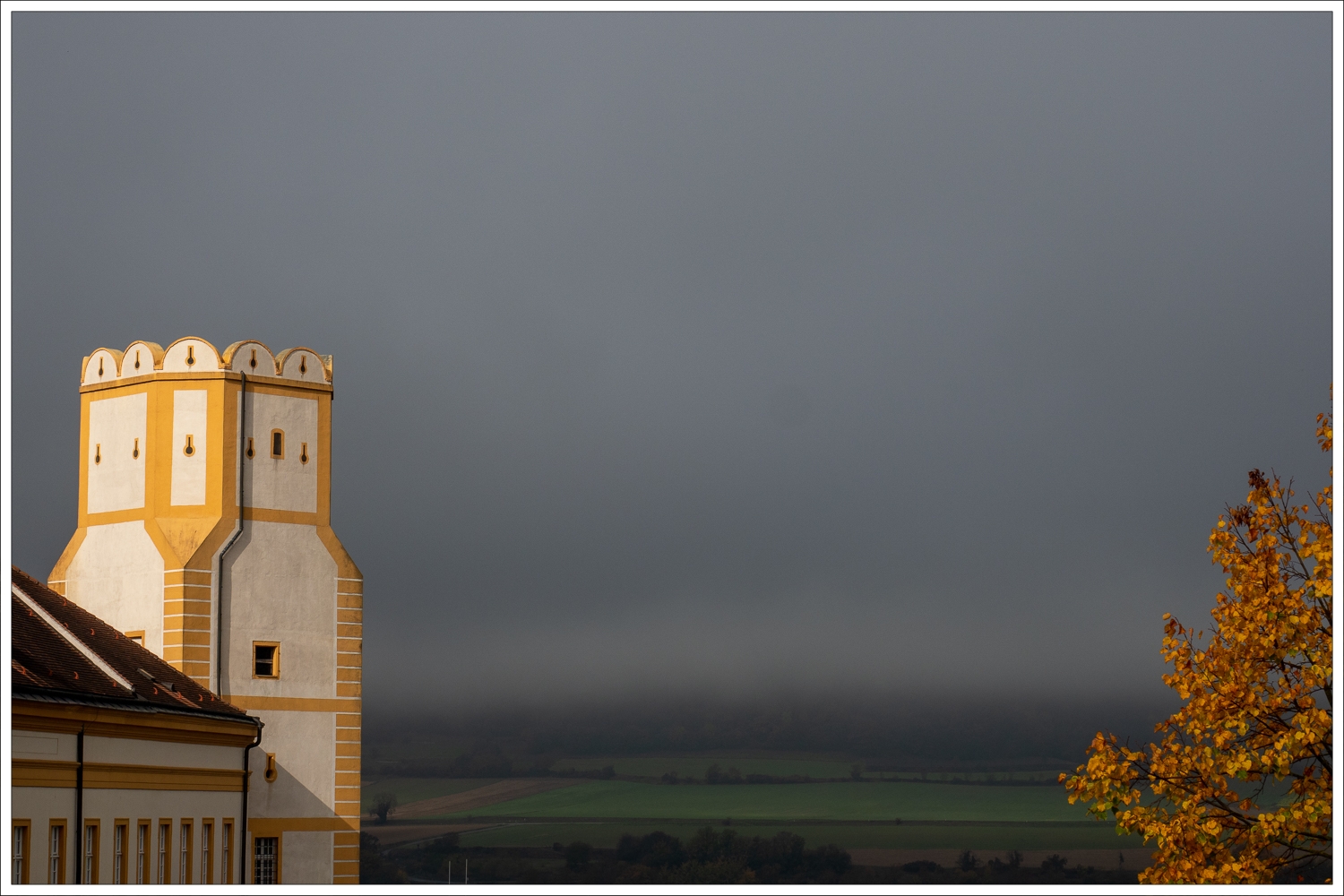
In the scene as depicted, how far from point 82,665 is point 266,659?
37.3 feet

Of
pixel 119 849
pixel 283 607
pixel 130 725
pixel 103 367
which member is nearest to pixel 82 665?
pixel 130 725

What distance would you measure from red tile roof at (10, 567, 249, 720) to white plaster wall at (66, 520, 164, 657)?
2.13 ft

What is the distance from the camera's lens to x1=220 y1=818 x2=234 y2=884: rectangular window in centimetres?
4019

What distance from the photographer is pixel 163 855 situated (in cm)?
3688

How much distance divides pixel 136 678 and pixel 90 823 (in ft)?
20.2

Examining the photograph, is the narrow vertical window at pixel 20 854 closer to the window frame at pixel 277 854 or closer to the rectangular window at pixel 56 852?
the rectangular window at pixel 56 852

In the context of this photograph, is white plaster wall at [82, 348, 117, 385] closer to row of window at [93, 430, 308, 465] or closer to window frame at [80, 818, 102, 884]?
row of window at [93, 430, 308, 465]

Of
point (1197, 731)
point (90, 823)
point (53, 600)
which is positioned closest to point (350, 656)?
point (53, 600)

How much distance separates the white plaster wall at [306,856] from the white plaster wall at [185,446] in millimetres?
9639

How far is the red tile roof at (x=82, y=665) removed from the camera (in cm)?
3241

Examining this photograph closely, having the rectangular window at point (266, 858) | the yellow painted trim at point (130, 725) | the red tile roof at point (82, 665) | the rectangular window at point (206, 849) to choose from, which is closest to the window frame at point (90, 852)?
the yellow painted trim at point (130, 725)

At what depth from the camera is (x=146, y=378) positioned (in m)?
47.2

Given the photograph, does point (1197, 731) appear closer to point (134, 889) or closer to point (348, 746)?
point (134, 889)

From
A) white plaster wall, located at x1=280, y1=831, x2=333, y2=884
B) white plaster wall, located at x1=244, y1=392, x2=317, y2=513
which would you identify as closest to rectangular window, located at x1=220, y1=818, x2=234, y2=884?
white plaster wall, located at x1=280, y1=831, x2=333, y2=884
